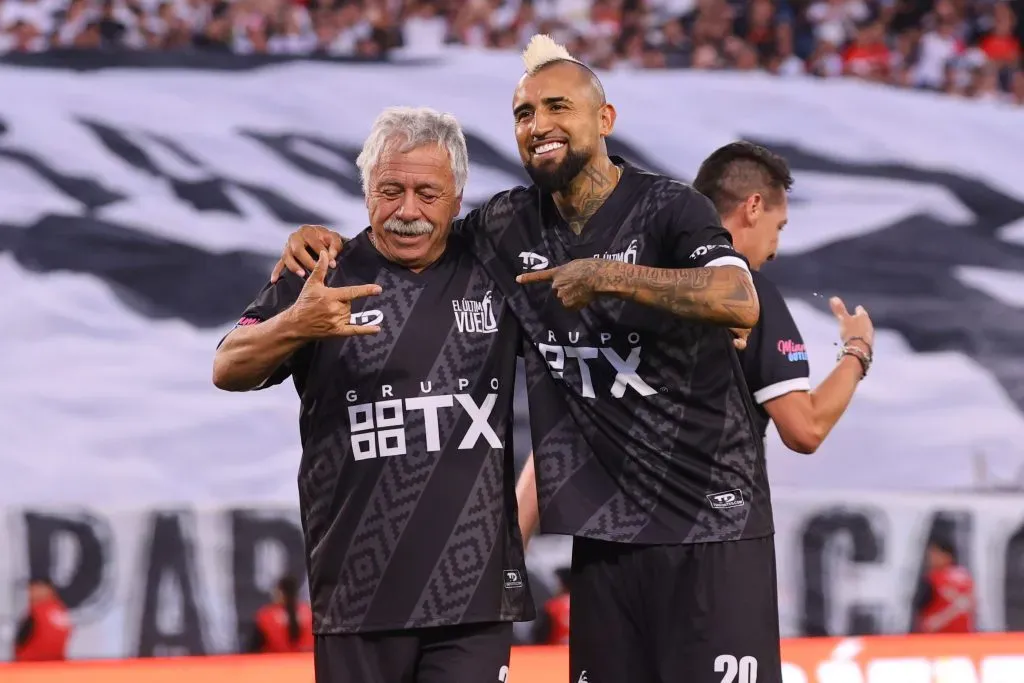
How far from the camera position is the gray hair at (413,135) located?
311cm

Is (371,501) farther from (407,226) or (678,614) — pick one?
(678,614)

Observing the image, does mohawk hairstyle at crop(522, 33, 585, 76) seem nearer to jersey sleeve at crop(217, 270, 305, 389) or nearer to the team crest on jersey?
the team crest on jersey

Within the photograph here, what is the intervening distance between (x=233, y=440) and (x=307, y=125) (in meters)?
1.95

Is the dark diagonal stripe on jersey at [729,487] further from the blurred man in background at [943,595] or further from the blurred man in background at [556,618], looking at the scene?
the blurred man in background at [943,595]

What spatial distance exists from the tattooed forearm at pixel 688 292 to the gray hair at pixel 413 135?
0.60m

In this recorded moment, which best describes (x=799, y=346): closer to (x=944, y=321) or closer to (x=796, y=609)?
(x=796, y=609)

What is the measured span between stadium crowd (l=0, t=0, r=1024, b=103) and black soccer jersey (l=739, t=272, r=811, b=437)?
4587 mm

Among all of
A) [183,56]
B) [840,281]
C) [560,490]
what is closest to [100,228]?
[183,56]

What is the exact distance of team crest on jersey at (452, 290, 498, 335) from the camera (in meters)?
3.13

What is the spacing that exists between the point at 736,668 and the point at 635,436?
61 centimetres

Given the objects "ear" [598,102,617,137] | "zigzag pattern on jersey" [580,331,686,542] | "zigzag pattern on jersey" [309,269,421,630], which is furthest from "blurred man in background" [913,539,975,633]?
"zigzag pattern on jersey" [309,269,421,630]

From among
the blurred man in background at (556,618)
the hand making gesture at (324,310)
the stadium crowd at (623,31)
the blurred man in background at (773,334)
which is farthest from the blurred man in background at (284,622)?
the hand making gesture at (324,310)

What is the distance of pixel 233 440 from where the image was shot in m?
6.72

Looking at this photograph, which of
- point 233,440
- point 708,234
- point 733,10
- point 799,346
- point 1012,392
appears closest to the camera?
point 708,234
